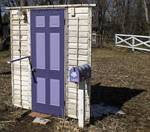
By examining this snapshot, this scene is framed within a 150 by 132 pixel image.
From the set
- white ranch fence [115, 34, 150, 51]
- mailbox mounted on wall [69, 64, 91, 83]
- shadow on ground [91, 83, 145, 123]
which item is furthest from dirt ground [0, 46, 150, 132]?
white ranch fence [115, 34, 150, 51]

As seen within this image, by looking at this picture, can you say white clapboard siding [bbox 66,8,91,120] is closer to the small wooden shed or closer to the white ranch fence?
the small wooden shed

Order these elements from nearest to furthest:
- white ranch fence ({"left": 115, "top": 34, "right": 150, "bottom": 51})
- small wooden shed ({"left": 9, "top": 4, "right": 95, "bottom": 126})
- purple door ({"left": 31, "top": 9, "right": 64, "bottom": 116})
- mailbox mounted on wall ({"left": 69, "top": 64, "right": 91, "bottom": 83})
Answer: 1. mailbox mounted on wall ({"left": 69, "top": 64, "right": 91, "bottom": 83})
2. small wooden shed ({"left": 9, "top": 4, "right": 95, "bottom": 126})
3. purple door ({"left": 31, "top": 9, "right": 64, "bottom": 116})
4. white ranch fence ({"left": 115, "top": 34, "right": 150, "bottom": 51})

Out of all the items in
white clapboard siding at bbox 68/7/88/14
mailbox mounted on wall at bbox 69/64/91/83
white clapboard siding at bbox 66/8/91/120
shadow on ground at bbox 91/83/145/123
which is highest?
white clapboard siding at bbox 68/7/88/14

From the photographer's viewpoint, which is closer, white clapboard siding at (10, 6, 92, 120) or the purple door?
white clapboard siding at (10, 6, 92, 120)

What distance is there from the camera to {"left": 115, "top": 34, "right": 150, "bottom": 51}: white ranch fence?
20391 millimetres

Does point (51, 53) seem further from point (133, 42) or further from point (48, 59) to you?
point (133, 42)

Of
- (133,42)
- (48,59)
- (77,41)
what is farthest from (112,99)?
(133,42)

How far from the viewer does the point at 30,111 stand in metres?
8.02

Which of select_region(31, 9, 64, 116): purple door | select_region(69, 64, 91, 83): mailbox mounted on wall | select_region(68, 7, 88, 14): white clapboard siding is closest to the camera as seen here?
select_region(69, 64, 91, 83): mailbox mounted on wall

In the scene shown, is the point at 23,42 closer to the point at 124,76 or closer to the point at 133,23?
the point at 124,76

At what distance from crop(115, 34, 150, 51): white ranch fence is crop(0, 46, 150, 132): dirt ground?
402 cm

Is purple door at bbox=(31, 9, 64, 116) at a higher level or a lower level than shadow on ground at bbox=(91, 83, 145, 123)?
higher

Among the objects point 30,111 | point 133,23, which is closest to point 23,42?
point 30,111

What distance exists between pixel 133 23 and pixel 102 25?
2.47 m
